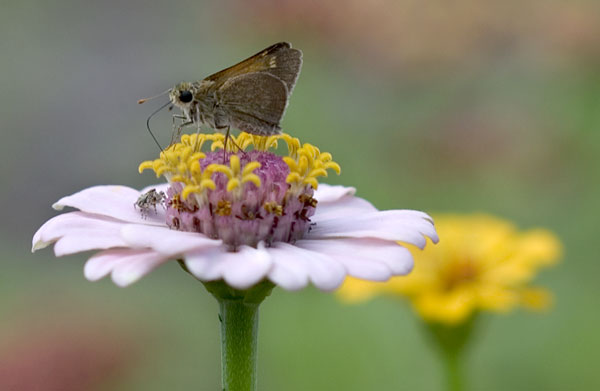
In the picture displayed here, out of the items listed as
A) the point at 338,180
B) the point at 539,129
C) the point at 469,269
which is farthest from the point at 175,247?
the point at 539,129

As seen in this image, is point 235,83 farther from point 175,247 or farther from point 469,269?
point 469,269

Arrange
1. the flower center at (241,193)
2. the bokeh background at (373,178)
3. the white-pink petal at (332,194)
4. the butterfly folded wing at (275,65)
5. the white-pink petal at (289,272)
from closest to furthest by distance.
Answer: the white-pink petal at (289,272), the flower center at (241,193), the butterfly folded wing at (275,65), the white-pink petal at (332,194), the bokeh background at (373,178)

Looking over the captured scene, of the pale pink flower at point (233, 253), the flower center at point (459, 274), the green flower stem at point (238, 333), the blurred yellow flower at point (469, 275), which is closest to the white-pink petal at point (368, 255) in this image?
the pale pink flower at point (233, 253)

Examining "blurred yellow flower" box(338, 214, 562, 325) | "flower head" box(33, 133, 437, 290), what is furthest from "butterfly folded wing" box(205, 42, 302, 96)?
"blurred yellow flower" box(338, 214, 562, 325)

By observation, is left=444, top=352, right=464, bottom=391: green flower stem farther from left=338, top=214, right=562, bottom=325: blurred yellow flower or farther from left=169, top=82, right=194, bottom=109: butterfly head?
left=169, top=82, right=194, bottom=109: butterfly head

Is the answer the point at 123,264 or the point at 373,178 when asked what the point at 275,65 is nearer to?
the point at 123,264

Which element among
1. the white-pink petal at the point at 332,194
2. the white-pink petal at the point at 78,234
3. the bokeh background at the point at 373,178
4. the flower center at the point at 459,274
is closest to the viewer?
the white-pink petal at the point at 78,234

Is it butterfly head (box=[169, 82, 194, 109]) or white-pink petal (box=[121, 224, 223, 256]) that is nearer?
white-pink petal (box=[121, 224, 223, 256])

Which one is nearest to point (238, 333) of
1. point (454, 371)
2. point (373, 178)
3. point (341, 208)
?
point (341, 208)

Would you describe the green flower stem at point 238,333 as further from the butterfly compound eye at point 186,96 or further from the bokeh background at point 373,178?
the bokeh background at point 373,178
